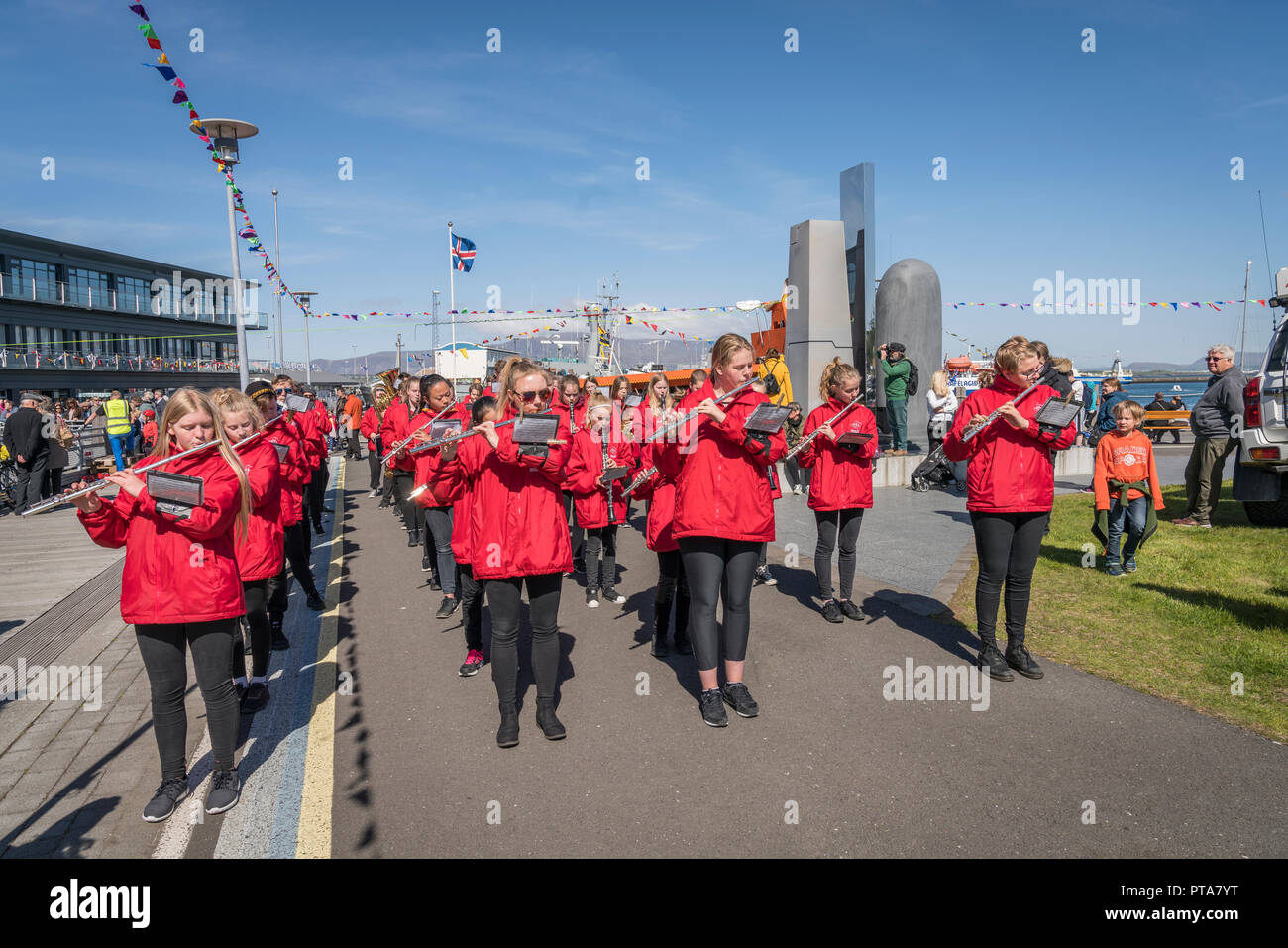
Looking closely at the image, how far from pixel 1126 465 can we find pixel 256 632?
717 cm

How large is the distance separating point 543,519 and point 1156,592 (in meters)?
5.44

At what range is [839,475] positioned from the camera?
6234mm

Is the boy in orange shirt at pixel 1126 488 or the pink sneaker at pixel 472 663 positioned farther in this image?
the boy in orange shirt at pixel 1126 488

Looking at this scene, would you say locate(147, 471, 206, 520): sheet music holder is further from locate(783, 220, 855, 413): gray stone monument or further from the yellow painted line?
locate(783, 220, 855, 413): gray stone monument

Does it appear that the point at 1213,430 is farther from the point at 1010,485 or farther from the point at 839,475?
the point at 1010,485

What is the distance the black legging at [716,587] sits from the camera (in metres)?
4.30

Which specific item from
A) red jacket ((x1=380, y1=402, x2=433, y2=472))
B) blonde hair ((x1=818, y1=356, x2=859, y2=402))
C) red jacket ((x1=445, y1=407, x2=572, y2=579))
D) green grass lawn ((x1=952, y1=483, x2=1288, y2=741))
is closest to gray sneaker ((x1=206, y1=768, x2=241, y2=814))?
red jacket ((x1=445, y1=407, x2=572, y2=579))

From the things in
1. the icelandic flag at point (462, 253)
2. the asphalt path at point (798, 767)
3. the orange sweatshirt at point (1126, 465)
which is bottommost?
the asphalt path at point (798, 767)

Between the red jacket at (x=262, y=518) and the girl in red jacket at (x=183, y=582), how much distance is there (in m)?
0.42

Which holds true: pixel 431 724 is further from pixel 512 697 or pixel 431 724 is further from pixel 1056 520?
pixel 1056 520

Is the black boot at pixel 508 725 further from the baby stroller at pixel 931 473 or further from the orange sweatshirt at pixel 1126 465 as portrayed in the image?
the baby stroller at pixel 931 473

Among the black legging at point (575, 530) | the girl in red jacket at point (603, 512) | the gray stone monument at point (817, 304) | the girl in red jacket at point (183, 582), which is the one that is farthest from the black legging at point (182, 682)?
the gray stone monument at point (817, 304)
